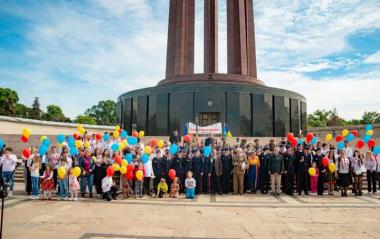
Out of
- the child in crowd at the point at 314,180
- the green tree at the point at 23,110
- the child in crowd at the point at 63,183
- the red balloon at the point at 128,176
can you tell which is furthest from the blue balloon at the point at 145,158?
the green tree at the point at 23,110

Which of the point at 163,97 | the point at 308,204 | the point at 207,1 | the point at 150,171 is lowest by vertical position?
the point at 308,204

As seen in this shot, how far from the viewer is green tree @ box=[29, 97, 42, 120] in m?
64.2

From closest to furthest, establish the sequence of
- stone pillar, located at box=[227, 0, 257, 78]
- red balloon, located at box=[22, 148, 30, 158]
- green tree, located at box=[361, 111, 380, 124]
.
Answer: red balloon, located at box=[22, 148, 30, 158]
stone pillar, located at box=[227, 0, 257, 78]
green tree, located at box=[361, 111, 380, 124]

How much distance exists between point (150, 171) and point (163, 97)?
13.7m

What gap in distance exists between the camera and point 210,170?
11852 mm

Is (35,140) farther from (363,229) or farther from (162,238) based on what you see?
(363,229)

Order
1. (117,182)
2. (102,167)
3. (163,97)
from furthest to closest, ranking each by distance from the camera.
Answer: (163,97) → (117,182) → (102,167)

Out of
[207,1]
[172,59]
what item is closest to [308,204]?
[172,59]

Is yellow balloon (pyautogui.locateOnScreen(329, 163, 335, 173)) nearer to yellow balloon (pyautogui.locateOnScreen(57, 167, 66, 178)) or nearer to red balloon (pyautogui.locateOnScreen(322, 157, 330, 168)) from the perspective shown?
red balloon (pyautogui.locateOnScreen(322, 157, 330, 168))

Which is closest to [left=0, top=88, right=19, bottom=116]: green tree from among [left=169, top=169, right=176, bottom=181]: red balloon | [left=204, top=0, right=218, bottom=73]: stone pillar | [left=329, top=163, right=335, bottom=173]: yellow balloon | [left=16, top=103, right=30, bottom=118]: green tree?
[left=16, top=103, right=30, bottom=118]: green tree

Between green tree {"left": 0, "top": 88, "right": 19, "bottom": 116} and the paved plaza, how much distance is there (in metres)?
47.1

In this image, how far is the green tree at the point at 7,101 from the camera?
165ft

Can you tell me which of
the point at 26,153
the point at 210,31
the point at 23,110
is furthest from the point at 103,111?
the point at 26,153

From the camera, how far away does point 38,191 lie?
1106cm
